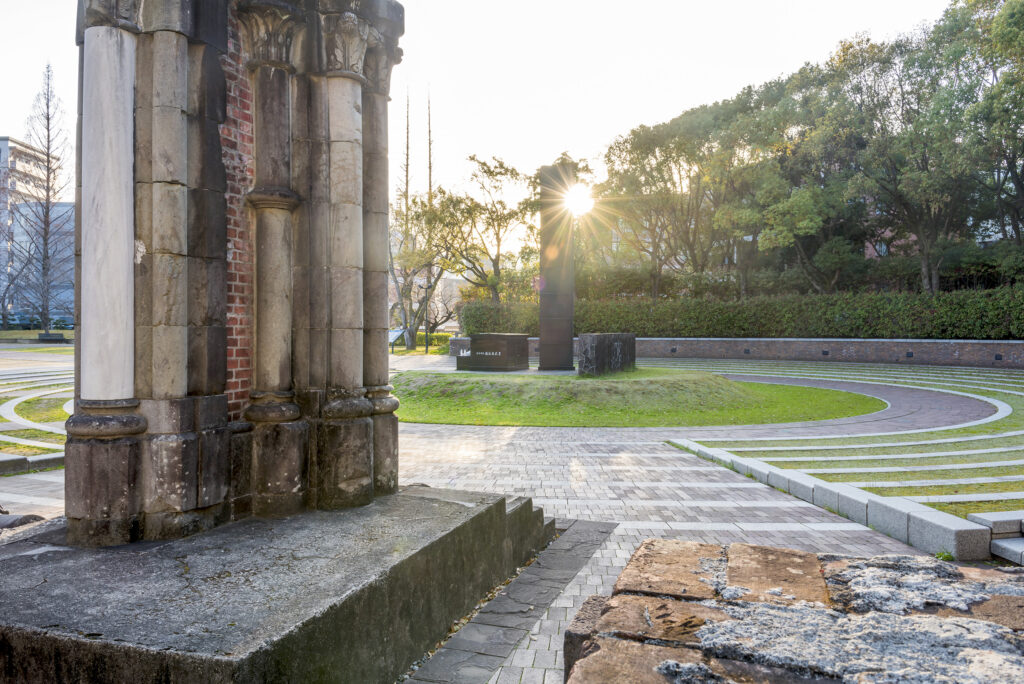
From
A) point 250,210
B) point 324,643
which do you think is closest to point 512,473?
point 250,210

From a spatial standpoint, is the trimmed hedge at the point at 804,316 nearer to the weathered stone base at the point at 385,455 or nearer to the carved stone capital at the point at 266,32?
the weathered stone base at the point at 385,455

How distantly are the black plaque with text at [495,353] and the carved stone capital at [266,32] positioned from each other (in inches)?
629

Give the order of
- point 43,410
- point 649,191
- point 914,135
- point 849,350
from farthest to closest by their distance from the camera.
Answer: point 649,191 < point 849,350 < point 914,135 < point 43,410

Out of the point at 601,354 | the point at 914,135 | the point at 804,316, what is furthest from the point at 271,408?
the point at 914,135

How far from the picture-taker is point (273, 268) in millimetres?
4547

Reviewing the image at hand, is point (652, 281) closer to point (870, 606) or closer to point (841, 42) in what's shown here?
point (841, 42)

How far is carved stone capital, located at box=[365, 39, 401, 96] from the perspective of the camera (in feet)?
16.6

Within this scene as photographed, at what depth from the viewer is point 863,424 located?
12055 millimetres

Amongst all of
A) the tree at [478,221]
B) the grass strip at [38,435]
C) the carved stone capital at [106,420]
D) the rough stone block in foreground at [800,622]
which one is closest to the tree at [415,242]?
the tree at [478,221]

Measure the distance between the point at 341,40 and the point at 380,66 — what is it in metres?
0.44

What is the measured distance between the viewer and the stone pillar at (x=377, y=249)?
5.03 metres

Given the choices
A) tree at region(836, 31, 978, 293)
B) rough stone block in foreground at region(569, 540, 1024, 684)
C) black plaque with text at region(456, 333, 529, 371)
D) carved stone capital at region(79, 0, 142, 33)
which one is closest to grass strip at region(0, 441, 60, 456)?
carved stone capital at region(79, 0, 142, 33)

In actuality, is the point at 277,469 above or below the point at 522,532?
above

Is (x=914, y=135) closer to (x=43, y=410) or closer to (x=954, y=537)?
(x=954, y=537)
